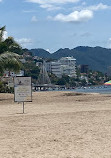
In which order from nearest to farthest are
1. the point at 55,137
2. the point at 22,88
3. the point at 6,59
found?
the point at 55,137 → the point at 22,88 → the point at 6,59

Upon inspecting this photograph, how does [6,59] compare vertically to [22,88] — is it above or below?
above

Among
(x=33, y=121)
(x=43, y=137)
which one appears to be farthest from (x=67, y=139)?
(x=33, y=121)

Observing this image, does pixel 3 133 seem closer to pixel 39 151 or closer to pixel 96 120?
pixel 39 151

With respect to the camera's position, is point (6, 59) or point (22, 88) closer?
point (22, 88)

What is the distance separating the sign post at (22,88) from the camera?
58.0 ft

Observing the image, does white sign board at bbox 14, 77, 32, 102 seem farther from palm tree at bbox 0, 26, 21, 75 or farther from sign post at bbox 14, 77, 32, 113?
palm tree at bbox 0, 26, 21, 75

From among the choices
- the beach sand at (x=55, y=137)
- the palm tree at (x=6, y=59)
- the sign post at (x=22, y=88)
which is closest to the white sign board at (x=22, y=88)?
the sign post at (x=22, y=88)

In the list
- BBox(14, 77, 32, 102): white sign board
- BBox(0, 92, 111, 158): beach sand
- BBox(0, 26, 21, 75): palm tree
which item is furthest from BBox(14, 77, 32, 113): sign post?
BBox(0, 26, 21, 75): palm tree

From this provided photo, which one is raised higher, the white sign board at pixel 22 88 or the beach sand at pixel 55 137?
the white sign board at pixel 22 88

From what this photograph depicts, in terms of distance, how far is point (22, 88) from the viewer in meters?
17.9

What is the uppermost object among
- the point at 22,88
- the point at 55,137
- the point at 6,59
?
the point at 6,59

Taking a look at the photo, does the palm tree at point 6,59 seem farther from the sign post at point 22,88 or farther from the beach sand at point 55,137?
the beach sand at point 55,137

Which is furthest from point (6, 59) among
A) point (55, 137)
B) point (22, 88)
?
point (55, 137)

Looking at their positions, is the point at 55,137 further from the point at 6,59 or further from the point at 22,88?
the point at 6,59
